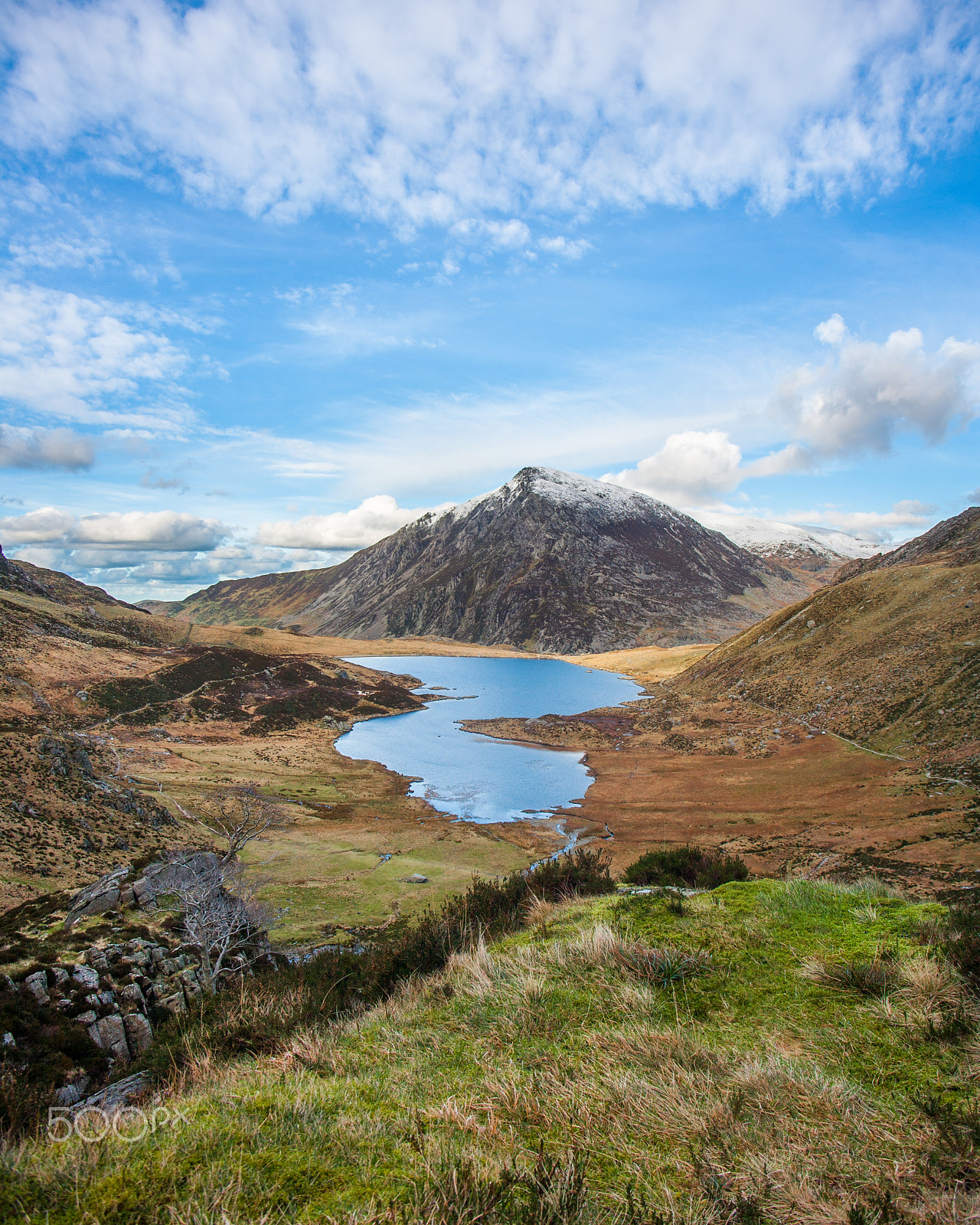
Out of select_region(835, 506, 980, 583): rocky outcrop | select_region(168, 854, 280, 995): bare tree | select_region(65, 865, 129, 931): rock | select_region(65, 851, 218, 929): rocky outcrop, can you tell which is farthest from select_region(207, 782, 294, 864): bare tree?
select_region(835, 506, 980, 583): rocky outcrop

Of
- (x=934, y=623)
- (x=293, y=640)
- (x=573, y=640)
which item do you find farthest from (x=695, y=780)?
(x=573, y=640)

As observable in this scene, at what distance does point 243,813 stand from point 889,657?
46065 mm

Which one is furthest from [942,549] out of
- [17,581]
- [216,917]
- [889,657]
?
[17,581]

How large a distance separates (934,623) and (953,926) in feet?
155

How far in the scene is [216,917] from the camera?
14031 millimetres

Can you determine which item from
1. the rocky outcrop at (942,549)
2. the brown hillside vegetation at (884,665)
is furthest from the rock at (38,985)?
the rocky outcrop at (942,549)

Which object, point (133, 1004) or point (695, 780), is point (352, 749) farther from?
point (133, 1004)

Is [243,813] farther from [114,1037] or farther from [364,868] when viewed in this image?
[114,1037]

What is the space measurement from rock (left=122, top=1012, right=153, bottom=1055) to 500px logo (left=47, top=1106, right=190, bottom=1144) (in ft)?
28.2

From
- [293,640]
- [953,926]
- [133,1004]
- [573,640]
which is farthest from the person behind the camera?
[573,640]

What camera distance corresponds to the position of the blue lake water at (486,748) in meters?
41.7

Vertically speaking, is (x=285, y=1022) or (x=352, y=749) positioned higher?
(x=285, y=1022)

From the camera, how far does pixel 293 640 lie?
12394cm

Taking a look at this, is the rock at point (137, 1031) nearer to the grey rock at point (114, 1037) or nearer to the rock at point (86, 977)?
the grey rock at point (114, 1037)
